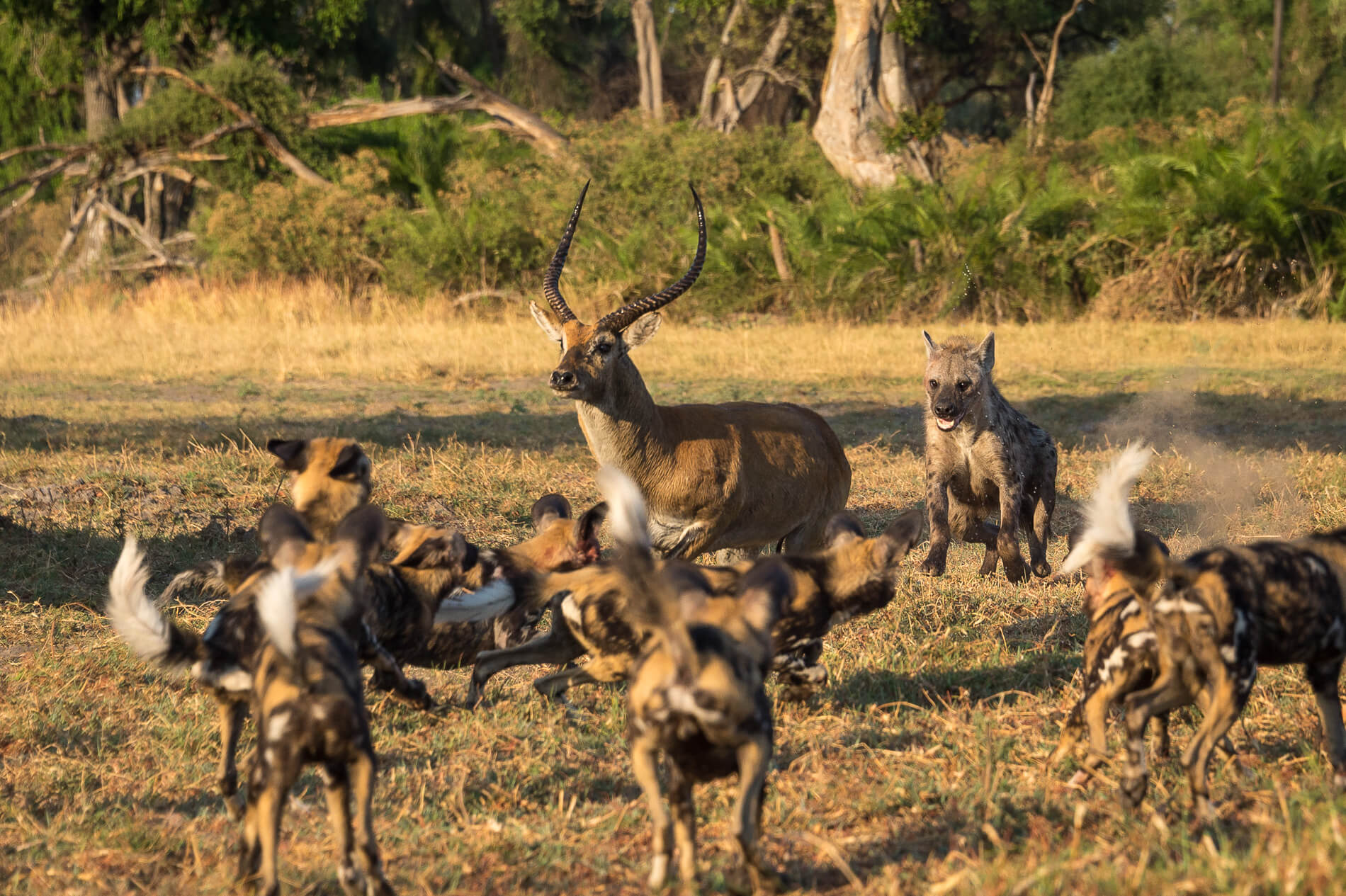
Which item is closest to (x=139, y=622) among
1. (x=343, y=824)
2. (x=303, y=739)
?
(x=303, y=739)

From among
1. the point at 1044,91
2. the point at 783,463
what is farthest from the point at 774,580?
the point at 1044,91

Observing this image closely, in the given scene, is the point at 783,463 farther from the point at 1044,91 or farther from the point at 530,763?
the point at 1044,91

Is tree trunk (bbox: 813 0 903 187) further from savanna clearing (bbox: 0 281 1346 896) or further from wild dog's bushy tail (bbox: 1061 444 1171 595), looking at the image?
wild dog's bushy tail (bbox: 1061 444 1171 595)

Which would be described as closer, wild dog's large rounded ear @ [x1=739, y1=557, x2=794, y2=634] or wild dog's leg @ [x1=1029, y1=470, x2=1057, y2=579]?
wild dog's large rounded ear @ [x1=739, y1=557, x2=794, y2=634]

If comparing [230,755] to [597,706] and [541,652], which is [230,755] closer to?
[541,652]

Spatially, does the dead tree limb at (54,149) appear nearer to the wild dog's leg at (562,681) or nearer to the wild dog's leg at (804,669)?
the wild dog's leg at (562,681)

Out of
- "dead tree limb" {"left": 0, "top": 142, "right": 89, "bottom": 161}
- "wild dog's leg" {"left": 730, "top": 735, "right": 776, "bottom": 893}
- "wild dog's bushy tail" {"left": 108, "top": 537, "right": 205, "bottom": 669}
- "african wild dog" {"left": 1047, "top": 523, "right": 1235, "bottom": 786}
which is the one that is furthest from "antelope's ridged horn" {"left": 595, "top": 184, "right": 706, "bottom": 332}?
"dead tree limb" {"left": 0, "top": 142, "right": 89, "bottom": 161}

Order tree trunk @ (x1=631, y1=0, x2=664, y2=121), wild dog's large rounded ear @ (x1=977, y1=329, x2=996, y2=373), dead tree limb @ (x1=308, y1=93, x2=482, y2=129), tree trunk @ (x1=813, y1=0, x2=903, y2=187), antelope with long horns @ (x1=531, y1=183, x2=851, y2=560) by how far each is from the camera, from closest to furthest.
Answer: antelope with long horns @ (x1=531, y1=183, x2=851, y2=560), wild dog's large rounded ear @ (x1=977, y1=329, x2=996, y2=373), tree trunk @ (x1=813, y1=0, x2=903, y2=187), dead tree limb @ (x1=308, y1=93, x2=482, y2=129), tree trunk @ (x1=631, y1=0, x2=664, y2=121)

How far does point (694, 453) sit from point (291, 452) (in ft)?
8.70

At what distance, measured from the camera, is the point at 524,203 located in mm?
24109

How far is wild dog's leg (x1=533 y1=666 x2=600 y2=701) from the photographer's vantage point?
5.00 m

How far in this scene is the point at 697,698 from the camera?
337 cm

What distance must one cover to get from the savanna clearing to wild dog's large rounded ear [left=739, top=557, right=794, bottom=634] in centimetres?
65

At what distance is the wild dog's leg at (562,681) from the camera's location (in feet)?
16.4
